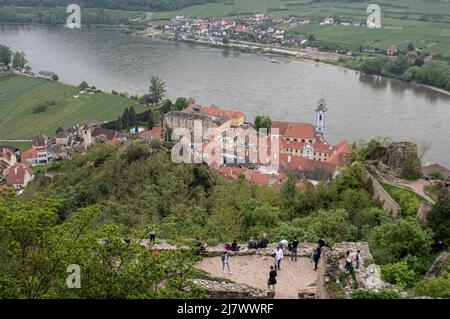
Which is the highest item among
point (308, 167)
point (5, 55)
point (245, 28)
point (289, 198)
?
point (245, 28)

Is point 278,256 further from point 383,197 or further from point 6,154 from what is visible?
point 6,154

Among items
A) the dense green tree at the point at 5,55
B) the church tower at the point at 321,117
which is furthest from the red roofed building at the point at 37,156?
the dense green tree at the point at 5,55

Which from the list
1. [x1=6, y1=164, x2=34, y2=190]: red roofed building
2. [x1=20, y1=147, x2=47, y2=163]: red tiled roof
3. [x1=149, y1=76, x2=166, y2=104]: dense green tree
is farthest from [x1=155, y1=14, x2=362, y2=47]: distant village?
[x1=6, y1=164, x2=34, y2=190]: red roofed building

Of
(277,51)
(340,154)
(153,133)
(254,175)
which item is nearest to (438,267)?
(254,175)

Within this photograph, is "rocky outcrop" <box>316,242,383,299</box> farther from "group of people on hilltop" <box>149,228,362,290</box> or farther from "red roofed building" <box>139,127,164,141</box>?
"red roofed building" <box>139,127,164,141</box>

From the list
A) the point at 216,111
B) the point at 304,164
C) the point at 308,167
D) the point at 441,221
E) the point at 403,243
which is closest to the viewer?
the point at 403,243

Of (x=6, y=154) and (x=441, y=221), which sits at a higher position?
(x=441, y=221)
